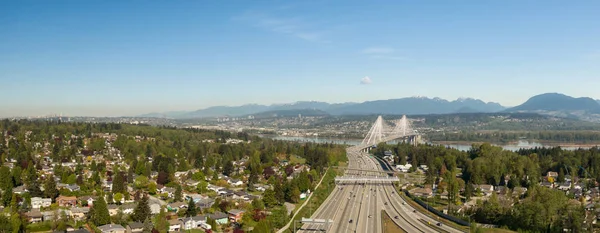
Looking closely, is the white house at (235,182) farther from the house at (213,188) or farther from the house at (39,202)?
the house at (39,202)

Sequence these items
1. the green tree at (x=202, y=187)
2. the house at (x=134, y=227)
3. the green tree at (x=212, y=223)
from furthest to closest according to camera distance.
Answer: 1. the green tree at (x=202, y=187)
2. the green tree at (x=212, y=223)
3. the house at (x=134, y=227)

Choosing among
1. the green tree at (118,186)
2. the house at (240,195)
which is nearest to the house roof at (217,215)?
the house at (240,195)

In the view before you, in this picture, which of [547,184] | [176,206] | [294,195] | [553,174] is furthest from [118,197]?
[553,174]

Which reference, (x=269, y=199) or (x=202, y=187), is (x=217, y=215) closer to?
(x=269, y=199)

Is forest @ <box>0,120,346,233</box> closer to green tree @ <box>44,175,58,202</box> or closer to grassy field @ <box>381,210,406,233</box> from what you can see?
green tree @ <box>44,175,58,202</box>

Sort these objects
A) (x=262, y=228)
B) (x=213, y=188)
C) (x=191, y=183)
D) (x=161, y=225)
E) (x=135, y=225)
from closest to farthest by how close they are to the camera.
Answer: (x=262, y=228) → (x=161, y=225) → (x=135, y=225) → (x=213, y=188) → (x=191, y=183)

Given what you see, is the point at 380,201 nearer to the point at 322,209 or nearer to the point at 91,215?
the point at 322,209
